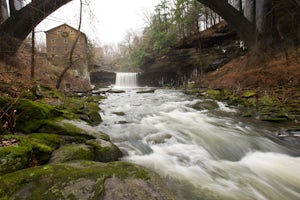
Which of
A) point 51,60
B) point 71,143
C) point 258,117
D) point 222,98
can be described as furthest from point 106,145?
point 51,60

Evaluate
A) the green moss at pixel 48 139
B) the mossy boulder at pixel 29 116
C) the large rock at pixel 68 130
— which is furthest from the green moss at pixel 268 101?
the mossy boulder at pixel 29 116

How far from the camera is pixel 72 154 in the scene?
9.73 ft

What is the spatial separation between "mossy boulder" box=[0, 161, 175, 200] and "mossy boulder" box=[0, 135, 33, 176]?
0.61 ft

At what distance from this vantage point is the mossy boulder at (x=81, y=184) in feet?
6.37

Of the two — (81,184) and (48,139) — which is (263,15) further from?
(81,184)

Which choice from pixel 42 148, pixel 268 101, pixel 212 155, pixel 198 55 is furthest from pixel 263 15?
pixel 42 148

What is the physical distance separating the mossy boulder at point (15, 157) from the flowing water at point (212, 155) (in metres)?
1.81

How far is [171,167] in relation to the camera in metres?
3.57

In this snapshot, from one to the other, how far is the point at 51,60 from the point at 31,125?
740 inches

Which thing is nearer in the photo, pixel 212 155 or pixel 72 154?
Answer: pixel 72 154

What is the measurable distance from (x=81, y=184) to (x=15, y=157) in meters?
1.01

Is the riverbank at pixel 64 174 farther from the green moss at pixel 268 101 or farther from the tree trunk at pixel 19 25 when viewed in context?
the tree trunk at pixel 19 25

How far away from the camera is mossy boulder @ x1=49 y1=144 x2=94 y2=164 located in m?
2.84

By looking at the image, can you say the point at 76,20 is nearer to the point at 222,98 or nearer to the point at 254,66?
the point at 222,98
